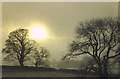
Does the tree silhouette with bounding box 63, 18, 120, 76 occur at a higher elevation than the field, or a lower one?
higher

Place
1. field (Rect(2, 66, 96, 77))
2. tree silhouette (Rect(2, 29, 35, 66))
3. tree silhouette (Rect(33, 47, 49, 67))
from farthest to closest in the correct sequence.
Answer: tree silhouette (Rect(33, 47, 49, 67)), tree silhouette (Rect(2, 29, 35, 66)), field (Rect(2, 66, 96, 77))

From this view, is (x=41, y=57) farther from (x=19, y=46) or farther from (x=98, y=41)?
(x=98, y=41)

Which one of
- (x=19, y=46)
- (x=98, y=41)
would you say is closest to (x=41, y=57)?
(x=19, y=46)

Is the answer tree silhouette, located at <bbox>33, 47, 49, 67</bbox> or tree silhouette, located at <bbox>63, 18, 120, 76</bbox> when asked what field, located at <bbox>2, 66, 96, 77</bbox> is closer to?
tree silhouette, located at <bbox>33, 47, 49, 67</bbox>

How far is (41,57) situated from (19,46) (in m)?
2.84

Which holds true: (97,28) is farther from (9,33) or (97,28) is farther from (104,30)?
(9,33)

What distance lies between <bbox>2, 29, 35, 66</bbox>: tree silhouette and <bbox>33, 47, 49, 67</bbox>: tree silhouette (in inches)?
34.8

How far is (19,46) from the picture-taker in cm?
1302

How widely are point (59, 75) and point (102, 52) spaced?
6088 millimetres

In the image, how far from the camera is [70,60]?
42.1 feet

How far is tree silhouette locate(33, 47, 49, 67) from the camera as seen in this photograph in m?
12.7

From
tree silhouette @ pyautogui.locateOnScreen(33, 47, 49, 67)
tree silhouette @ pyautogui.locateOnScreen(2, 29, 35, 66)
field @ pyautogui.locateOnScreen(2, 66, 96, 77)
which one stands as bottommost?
Answer: field @ pyautogui.locateOnScreen(2, 66, 96, 77)

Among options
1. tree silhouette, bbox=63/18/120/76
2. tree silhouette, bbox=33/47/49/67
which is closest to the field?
tree silhouette, bbox=33/47/49/67

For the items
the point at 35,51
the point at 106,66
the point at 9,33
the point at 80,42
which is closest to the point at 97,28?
the point at 80,42
